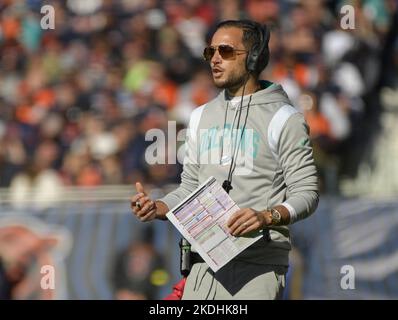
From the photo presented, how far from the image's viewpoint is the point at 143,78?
11.0 meters

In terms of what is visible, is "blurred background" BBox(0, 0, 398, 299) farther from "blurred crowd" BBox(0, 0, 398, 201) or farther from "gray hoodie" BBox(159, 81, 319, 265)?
"gray hoodie" BBox(159, 81, 319, 265)

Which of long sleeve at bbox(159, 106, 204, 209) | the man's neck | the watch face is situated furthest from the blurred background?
the watch face

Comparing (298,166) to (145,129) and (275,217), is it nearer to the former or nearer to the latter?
(275,217)

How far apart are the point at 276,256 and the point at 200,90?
19.2ft

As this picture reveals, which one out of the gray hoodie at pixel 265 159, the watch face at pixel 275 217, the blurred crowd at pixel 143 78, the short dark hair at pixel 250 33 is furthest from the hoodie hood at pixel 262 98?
the blurred crowd at pixel 143 78

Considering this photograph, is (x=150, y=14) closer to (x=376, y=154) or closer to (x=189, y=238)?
(x=376, y=154)

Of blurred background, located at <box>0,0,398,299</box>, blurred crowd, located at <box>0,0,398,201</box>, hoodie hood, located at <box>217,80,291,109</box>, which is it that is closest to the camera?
hoodie hood, located at <box>217,80,291,109</box>

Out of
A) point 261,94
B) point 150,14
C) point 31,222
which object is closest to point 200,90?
point 150,14

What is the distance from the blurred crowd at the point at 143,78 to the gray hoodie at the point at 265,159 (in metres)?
4.32

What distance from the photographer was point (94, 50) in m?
11.6

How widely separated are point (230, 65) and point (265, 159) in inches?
18.9

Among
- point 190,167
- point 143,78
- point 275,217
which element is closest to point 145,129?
point 143,78

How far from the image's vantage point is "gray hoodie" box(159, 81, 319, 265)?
4691mm

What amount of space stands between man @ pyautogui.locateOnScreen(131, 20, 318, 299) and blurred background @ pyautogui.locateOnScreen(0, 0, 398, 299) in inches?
153
